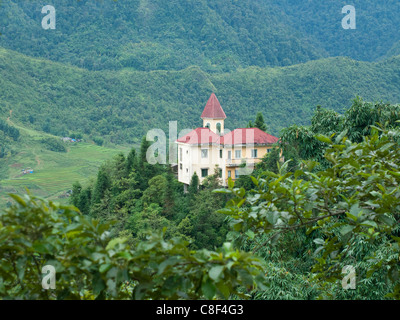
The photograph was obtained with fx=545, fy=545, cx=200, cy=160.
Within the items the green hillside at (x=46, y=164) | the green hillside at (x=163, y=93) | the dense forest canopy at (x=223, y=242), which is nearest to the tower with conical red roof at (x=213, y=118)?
the green hillside at (x=46, y=164)

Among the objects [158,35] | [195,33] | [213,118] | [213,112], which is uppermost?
[195,33]

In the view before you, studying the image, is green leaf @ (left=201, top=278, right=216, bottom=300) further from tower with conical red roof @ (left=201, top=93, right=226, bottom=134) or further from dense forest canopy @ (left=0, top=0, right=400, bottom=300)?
tower with conical red roof @ (left=201, top=93, right=226, bottom=134)

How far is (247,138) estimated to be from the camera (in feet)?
68.3

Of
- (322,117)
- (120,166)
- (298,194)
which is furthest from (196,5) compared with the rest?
(298,194)

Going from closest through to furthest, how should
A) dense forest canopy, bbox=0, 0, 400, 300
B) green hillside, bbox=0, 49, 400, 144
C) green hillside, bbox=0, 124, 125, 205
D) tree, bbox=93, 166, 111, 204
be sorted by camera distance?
dense forest canopy, bbox=0, 0, 400, 300 < tree, bbox=93, 166, 111, 204 < green hillside, bbox=0, 124, 125, 205 < green hillside, bbox=0, 49, 400, 144

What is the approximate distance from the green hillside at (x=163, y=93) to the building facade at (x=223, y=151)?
16.8m

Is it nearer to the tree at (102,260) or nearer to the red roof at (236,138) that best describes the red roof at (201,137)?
the red roof at (236,138)

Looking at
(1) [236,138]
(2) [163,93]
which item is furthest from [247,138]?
(2) [163,93]

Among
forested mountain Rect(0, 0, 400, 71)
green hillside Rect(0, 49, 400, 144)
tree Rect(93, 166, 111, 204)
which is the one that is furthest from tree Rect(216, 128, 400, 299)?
forested mountain Rect(0, 0, 400, 71)

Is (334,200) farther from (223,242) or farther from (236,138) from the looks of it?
(236,138)

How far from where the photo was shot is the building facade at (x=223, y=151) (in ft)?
67.9

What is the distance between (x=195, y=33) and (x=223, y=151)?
133 feet

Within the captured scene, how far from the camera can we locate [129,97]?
1732 inches

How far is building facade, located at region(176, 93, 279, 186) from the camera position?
2070 centimetres
